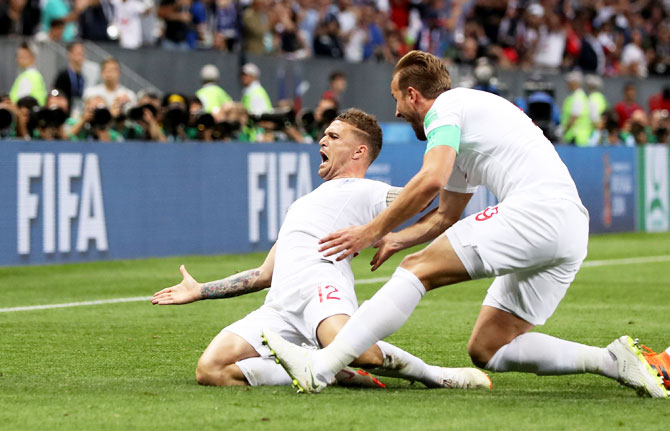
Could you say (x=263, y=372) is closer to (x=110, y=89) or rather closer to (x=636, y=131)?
(x=110, y=89)

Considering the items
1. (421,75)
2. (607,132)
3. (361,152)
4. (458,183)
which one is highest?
(421,75)

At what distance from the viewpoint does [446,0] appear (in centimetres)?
2586

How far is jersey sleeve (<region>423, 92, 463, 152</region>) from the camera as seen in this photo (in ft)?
18.0

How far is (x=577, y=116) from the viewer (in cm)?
2184

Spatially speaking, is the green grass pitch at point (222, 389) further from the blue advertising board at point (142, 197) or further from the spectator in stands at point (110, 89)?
the spectator in stands at point (110, 89)

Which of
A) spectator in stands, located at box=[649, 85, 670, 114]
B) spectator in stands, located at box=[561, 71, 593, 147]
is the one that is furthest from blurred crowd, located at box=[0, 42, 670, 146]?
spectator in stands, located at box=[649, 85, 670, 114]

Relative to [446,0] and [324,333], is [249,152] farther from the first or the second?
[446,0]

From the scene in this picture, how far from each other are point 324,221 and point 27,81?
9.24 m

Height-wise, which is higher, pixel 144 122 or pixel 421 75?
pixel 421 75

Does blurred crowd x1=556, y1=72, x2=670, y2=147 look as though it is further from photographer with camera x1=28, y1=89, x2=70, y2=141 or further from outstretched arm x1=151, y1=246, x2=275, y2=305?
outstretched arm x1=151, y1=246, x2=275, y2=305

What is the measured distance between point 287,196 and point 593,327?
721 cm

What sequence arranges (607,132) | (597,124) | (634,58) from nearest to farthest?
1. (607,132)
2. (597,124)
3. (634,58)

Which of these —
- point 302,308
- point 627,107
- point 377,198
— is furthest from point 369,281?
point 627,107

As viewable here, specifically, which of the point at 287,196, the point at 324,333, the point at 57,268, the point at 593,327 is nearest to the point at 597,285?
the point at 593,327
